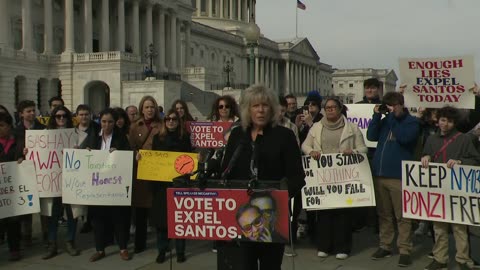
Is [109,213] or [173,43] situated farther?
[173,43]

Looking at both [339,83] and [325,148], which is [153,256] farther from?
[339,83]

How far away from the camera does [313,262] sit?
8.09 meters

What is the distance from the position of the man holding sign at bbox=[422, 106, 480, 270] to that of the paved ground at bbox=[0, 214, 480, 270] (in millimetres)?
445

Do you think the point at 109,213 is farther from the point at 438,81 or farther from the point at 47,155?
the point at 438,81

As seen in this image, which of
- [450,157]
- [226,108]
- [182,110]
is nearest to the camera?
[450,157]

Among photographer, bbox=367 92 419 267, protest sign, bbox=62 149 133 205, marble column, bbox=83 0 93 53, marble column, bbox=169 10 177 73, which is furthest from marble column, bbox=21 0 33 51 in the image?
photographer, bbox=367 92 419 267


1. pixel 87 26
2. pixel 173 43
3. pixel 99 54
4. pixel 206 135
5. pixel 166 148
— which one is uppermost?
pixel 173 43

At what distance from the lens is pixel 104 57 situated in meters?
47.1

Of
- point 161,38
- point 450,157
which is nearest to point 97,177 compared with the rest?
point 450,157

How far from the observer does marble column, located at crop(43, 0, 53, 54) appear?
1899 inches

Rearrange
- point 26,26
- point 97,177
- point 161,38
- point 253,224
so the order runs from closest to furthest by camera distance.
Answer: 1. point 253,224
2. point 97,177
3. point 26,26
4. point 161,38

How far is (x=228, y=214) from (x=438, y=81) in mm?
5571

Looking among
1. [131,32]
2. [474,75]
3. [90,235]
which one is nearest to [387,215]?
[474,75]

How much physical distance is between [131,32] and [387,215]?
54144 mm
